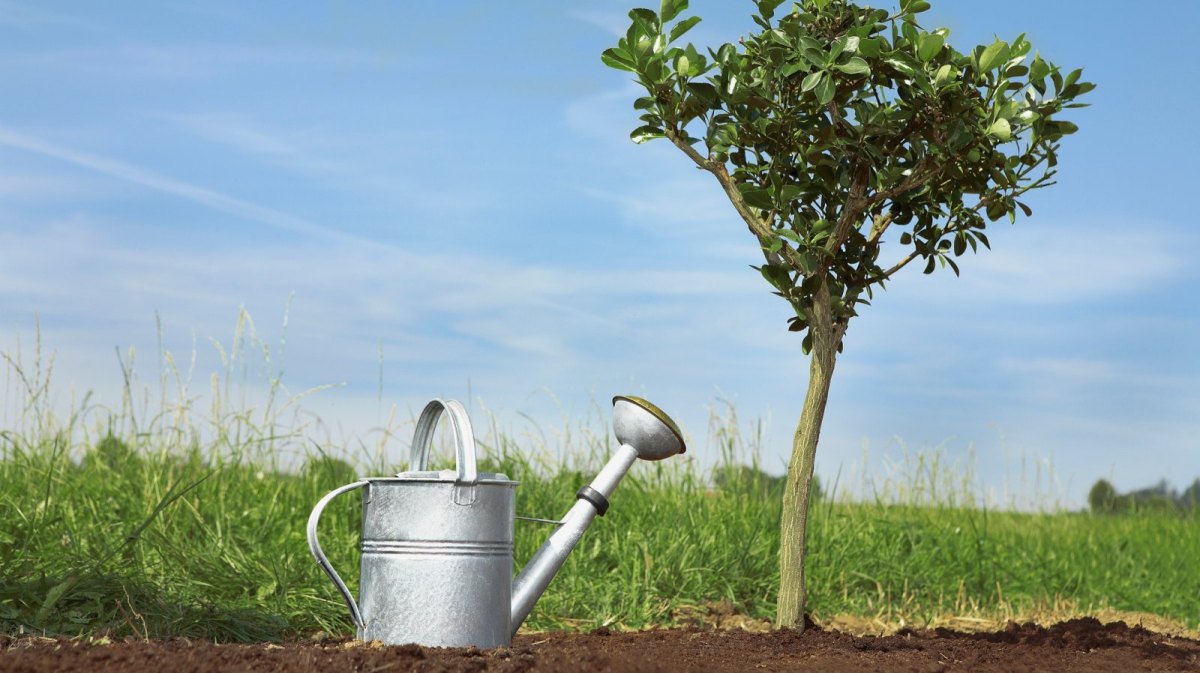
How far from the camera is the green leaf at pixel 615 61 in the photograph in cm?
358

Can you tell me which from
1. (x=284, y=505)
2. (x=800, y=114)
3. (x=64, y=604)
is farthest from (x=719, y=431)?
(x=64, y=604)

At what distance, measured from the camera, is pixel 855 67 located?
129 inches

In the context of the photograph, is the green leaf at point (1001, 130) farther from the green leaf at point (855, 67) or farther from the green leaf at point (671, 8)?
the green leaf at point (671, 8)

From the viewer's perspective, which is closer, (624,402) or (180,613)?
(624,402)

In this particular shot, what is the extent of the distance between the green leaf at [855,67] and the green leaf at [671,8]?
23.5 inches

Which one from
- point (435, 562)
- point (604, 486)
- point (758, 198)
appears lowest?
point (435, 562)

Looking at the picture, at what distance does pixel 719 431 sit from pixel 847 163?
2903mm

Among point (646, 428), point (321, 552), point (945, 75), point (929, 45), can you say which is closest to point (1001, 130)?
point (945, 75)

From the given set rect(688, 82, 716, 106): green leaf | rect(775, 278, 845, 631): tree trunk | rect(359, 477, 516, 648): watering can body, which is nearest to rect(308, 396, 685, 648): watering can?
rect(359, 477, 516, 648): watering can body

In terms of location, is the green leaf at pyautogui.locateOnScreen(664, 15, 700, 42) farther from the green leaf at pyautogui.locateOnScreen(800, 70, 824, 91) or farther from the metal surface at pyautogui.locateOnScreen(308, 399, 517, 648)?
the metal surface at pyautogui.locateOnScreen(308, 399, 517, 648)

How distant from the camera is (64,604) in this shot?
13.4ft

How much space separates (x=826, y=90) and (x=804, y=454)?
132cm

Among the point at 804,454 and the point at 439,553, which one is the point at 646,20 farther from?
the point at 439,553

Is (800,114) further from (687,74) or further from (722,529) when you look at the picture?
(722,529)
